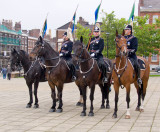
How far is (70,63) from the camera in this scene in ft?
40.7

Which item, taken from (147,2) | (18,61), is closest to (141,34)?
(147,2)

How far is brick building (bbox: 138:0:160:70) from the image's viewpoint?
71.4 m

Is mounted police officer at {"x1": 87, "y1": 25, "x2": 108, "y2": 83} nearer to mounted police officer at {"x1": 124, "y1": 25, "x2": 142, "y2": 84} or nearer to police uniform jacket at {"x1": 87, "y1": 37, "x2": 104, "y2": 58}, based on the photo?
police uniform jacket at {"x1": 87, "y1": 37, "x2": 104, "y2": 58}

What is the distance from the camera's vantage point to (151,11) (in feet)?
241

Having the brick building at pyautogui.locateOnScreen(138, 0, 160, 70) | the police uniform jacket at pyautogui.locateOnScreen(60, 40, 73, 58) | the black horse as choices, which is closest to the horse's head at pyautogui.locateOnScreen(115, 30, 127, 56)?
the police uniform jacket at pyautogui.locateOnScreen(60, 40, 73, 58)

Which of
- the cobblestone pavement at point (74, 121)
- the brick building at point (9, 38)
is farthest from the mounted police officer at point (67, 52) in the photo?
the brick building at point (9, 38)

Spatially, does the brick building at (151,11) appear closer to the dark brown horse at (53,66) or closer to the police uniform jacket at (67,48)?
the police uniform jacket at (67,48)

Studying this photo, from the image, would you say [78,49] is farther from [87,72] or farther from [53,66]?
[53,66]

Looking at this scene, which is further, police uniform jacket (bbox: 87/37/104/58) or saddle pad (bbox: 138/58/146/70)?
saddle pad (bbox: 138/58/146/70)

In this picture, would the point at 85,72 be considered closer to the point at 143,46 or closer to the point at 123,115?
the point at 123,115

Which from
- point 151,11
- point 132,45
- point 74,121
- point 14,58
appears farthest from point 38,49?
point 151,11

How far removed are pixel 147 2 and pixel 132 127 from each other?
71.6 metres

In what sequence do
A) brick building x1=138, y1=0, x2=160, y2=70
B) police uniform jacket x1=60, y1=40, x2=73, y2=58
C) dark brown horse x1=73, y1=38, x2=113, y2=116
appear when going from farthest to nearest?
1. brick building x1=138, y1=0, x2=160, y2=70
2. police uniform jacket x1=60, y1=40, x2=73, y2=58
3. dark brown horse x1=73, y1=38, x2=113, y2=116

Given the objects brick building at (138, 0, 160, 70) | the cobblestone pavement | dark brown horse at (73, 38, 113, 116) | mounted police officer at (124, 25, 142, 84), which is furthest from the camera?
brick building at (138, 0, 160, 70)
